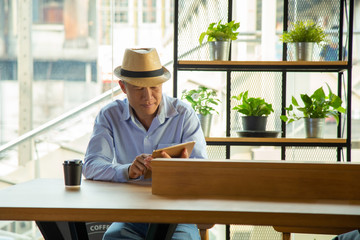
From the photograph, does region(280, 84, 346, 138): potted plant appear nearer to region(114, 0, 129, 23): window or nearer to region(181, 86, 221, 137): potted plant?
region(181, 86, 221, 137): potted plant

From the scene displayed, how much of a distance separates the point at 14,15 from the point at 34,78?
64 cm

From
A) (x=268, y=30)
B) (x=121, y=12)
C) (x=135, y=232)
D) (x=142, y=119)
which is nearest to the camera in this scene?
(x=135, y=232)

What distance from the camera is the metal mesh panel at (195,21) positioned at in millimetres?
3135

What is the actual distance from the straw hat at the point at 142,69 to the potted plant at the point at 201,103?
0.74m

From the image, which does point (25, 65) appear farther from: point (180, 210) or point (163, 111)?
point (180, 210)

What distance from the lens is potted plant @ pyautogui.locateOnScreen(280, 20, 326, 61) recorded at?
299 cm

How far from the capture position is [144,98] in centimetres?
226

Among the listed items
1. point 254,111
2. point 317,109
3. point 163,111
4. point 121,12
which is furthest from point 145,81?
point 121,12

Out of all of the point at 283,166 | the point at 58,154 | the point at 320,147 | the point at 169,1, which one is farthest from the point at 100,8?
the point at 283,166

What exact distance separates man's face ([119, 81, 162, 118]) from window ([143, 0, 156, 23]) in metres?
2.85

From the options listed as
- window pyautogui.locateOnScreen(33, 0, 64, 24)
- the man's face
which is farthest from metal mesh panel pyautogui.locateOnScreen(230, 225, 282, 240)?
window pyautogui.locateOnScreen(33, 0, 64, 24)

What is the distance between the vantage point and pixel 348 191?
5.05 feet

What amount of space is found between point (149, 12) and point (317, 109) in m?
2.60

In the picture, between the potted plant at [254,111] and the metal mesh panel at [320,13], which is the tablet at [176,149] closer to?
the potted plant at [254,111]
